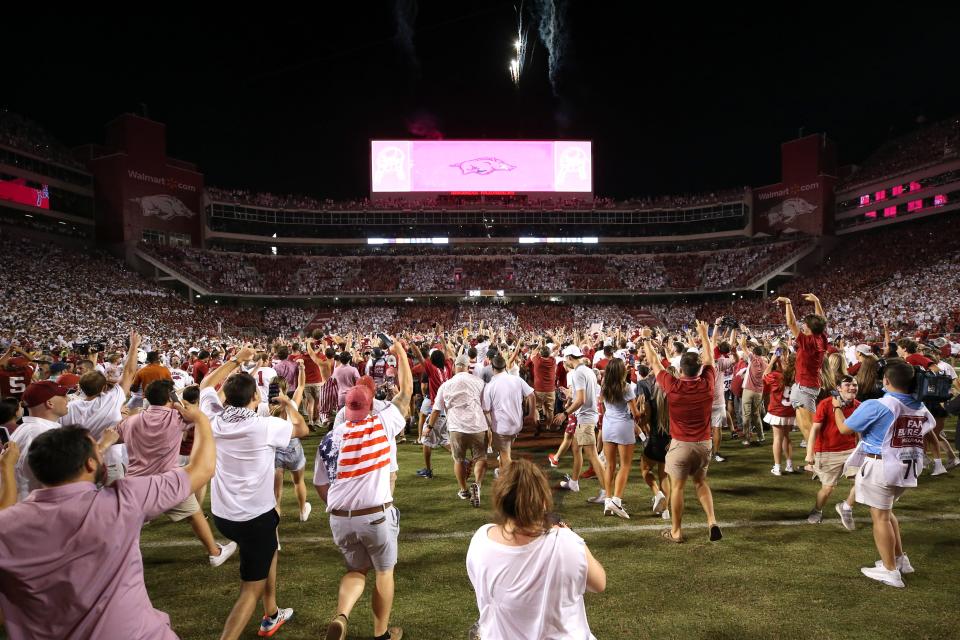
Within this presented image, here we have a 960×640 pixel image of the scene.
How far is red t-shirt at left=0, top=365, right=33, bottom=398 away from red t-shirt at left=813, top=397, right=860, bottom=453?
10.7 meters

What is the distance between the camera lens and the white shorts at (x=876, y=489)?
4.68m

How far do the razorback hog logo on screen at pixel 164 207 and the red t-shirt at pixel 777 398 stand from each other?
50236mm

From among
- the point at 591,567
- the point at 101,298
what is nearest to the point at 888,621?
the point at 591,567

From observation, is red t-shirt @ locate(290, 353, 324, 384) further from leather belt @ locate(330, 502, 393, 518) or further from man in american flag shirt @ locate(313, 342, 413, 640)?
leather belt @ locate(330, 502, 393, 518)

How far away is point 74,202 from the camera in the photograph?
4431 cm

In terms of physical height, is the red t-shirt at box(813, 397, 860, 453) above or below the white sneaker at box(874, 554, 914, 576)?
above

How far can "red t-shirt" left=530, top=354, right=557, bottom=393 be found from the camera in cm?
1114

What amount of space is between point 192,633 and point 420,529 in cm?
269

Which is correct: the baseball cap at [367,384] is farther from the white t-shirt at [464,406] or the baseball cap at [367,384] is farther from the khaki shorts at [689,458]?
the khaki shorts at [689,458]

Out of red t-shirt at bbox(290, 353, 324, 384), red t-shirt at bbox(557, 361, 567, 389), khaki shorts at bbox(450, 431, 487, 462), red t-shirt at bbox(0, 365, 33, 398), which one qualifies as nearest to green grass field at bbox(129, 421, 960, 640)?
khaki shorts at bbox(450, 431, 487, 462)

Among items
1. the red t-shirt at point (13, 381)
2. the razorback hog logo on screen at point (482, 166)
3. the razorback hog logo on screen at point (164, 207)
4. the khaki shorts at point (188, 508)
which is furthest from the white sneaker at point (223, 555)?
the razorback hog logo on screen at point (482, 166)

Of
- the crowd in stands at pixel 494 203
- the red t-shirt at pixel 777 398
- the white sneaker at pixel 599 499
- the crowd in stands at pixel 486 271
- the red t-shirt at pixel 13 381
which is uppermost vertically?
the crowd in stands at pixel 494 203

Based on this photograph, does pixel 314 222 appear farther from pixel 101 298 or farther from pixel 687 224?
pixel 687 224

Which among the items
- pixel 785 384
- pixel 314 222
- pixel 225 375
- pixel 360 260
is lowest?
pixel 785 384
